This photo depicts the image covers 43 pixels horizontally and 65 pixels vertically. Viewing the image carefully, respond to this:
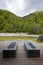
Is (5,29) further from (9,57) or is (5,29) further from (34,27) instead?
(9,57)

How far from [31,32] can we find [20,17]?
623 centimetres

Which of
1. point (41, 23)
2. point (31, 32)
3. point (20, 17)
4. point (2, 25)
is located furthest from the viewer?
point (20, 17)

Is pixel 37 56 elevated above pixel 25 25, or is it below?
below

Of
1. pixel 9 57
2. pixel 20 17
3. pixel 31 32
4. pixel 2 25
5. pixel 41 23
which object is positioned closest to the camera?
pixel 9 57

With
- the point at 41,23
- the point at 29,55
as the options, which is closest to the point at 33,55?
the point at 29,55

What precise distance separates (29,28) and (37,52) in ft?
38.1

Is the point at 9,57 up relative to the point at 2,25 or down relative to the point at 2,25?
down

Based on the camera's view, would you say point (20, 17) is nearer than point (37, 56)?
No

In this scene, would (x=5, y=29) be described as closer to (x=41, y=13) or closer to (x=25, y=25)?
(x=25, y=25)

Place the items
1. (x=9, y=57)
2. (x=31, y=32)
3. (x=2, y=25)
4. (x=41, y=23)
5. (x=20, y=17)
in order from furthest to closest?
(x=20, y=17), (x=41, y=23), (x=2, y=25), (x=31, y=32), (x=9, y=57)

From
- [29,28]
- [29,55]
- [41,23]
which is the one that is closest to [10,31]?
[29,28]

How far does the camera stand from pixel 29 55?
12.9 ft

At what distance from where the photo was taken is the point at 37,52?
392 cm

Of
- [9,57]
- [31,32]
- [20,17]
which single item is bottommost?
[9,57]
